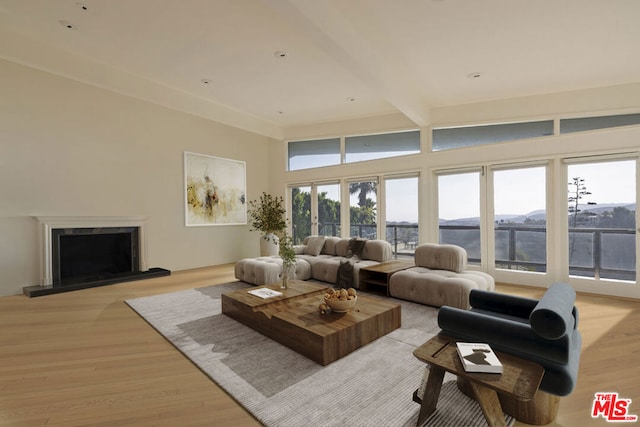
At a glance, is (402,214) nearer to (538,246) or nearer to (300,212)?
(538,246)

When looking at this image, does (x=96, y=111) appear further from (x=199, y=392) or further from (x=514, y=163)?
(x=514, y=163)

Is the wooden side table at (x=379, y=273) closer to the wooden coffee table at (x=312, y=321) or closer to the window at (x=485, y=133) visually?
the wooden coffee table at (x=312, y=321)

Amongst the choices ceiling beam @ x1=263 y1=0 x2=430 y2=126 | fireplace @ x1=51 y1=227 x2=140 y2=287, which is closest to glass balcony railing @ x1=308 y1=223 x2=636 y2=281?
ceiling beam @ x1=263 y1=0 x2=430 y2=126

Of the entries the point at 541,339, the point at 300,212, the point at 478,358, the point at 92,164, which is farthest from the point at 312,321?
the point at 300,212

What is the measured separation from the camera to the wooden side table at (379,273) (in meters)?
4.32

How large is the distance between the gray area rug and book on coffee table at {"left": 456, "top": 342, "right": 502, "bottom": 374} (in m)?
0.46

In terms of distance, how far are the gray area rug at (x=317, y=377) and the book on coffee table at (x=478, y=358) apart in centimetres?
46

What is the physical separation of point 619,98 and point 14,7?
25.8 feet

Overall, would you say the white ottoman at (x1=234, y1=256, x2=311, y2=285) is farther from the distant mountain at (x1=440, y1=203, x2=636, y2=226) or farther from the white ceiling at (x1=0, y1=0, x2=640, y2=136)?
the white ceiling at (x1=0, y1=0, x2=640, y2=136)

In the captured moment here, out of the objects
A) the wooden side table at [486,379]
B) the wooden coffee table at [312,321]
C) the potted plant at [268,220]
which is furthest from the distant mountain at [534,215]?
the wooden side table at [486,379]

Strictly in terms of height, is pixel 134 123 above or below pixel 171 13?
below

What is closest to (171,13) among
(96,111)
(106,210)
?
(96,111)

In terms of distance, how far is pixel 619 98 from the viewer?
4484mm

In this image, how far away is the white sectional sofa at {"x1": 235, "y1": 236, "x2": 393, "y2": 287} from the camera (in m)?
4.73
